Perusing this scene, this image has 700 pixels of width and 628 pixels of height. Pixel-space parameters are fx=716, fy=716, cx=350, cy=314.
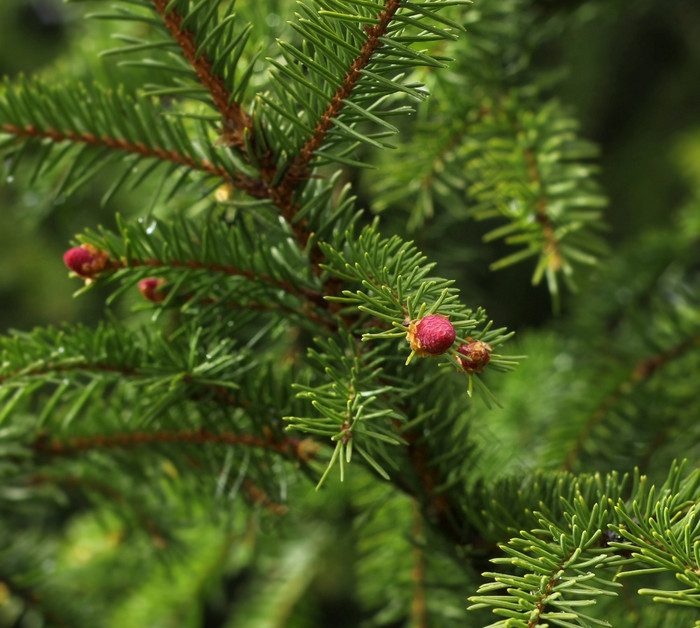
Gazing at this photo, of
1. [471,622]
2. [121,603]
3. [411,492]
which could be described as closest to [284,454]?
[411,492]

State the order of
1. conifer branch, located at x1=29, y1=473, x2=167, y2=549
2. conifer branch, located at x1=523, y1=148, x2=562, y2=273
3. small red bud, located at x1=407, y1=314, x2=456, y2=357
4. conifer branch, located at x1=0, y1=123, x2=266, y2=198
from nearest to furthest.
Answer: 1. small red bud, located at x1=407, y1=314, x2=456, y2=357
2. conifer branch, located at x1=0, y1=123, x2=266, y2=198
3. conifer branch, located at x1=523, y1=148, x2=562, y2=273
4. conifer branch, located at x1=29, y1=473, x2=167, y2=549

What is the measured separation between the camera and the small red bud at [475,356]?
0.39m

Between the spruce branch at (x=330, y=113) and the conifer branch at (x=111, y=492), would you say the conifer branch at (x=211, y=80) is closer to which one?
the spruce branch at (x=330, y=113)

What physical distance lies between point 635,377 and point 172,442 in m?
0.54

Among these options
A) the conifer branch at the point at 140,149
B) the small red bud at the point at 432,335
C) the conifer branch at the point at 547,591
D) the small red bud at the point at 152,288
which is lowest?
the conifer branch at the point at 547,591

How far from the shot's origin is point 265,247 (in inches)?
19.3

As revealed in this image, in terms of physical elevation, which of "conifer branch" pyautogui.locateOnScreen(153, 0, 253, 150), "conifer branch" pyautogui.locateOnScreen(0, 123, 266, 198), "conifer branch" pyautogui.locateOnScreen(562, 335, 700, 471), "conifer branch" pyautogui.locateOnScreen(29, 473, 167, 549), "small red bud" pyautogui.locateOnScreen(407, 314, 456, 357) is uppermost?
"conifer branch" pyautogui.locateOnScreen(153, 0, 253, 150)

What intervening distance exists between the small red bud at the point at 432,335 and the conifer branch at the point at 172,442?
0.22 meters

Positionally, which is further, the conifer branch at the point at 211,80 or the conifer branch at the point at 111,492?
the conifer branch at the point at 111,492

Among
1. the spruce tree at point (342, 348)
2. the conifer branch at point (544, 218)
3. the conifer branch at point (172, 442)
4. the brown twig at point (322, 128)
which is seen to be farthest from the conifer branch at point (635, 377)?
the brown twig at point (322, 128)

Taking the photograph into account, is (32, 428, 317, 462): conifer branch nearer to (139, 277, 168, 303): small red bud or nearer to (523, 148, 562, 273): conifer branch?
(139, 277, 168, 303): small red bud

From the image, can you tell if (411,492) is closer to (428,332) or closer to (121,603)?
(428,332)

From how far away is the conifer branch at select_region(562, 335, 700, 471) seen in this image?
808 millimetres

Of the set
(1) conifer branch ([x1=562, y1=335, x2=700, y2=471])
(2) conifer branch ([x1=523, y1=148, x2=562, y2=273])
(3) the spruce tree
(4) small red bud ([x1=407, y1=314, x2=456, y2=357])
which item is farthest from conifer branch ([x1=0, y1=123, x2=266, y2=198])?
(1) conifer branch ([x1=562, y1=335, x2=700, y2=471])
